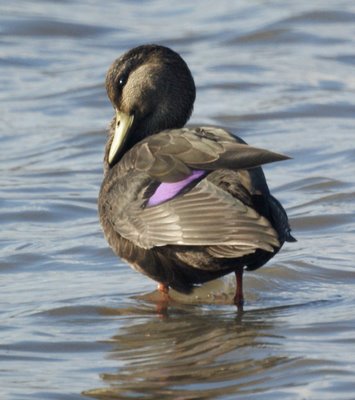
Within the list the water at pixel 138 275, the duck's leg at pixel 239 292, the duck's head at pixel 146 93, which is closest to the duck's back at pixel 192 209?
the duck's leg at pixel 239 292

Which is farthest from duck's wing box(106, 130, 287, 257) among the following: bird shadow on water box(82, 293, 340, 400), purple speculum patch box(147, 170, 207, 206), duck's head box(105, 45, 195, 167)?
duck's head box(105, 45, 195, 167)

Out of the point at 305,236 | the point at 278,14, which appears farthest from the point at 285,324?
the point at 278,14

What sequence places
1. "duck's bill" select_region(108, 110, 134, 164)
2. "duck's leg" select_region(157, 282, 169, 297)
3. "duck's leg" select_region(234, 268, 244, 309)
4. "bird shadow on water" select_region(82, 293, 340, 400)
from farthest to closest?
"duck's bill" select_region(108, 110, 134, 164) → "duck's leg" select_region(157, 282, 169, 297) → "duck's leg" select_region(234, 268, 244, 309) → "bird shadow on water" select_region(82, 293, 340, 400)

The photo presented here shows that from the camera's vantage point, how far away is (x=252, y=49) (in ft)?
48.1

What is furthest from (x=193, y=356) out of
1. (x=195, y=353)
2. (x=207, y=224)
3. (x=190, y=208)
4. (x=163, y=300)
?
(x=163, y=300)

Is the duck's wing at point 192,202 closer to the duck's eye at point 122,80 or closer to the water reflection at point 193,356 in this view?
the water reflection at point 193,356

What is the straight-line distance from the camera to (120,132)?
25.8 feet

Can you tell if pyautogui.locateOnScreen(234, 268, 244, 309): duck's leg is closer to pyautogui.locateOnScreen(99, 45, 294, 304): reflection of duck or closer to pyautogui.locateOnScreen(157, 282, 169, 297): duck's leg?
pyautogui.locateOnScreen(99, 45, 294, 304): reflection of duck

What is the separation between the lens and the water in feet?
20.4

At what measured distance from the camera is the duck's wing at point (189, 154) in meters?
6.65

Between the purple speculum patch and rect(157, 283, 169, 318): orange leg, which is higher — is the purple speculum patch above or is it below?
above

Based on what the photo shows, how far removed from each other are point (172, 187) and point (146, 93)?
1.25 m

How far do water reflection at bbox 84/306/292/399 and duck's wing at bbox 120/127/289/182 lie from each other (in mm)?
787

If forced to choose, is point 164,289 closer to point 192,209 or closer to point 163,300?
point 163,300
